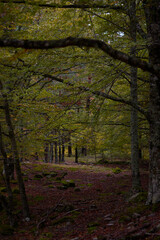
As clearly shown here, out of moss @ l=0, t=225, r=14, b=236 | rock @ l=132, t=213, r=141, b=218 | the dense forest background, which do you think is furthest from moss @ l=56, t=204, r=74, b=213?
rock @ l=132, t=213, r=141, b=218

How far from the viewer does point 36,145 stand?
8422 millimetres

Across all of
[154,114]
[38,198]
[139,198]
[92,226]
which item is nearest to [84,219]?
[92,226]

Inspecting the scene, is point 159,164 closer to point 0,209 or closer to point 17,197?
point 0,209

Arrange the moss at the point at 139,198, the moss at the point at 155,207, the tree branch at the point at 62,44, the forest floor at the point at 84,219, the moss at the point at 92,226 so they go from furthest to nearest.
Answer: the moss at the point at 139,198, the moss at the point at 92,226, the moss at the point at 155,207, the forest floor at the point at 84,219, the tree branch at the point at 62,44

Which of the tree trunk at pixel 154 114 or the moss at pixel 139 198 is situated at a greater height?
the tree trunk at pixel 154 114

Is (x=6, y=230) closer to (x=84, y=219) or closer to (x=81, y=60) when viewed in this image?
(x=84, y=219)

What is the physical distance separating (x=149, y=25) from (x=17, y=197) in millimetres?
9951

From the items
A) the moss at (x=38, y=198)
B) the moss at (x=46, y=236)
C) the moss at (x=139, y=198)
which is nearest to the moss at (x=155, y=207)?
the moss at (x=139, y=198)

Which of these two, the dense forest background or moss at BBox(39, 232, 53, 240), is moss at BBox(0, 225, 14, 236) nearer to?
the dense forest background

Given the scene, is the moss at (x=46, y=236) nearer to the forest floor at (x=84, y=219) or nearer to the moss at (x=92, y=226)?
the forest floor at (x=84, y=219)

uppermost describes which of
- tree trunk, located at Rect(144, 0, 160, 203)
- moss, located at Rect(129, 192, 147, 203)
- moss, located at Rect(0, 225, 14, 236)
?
tree trunk, located at Rect(144, 0, 160, 203)

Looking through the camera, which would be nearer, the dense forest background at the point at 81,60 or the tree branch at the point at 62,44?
the tree branch at the point at 62,44

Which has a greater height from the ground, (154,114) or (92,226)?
(154,114)

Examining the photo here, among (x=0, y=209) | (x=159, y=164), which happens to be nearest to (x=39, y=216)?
(x=0, y=209)
